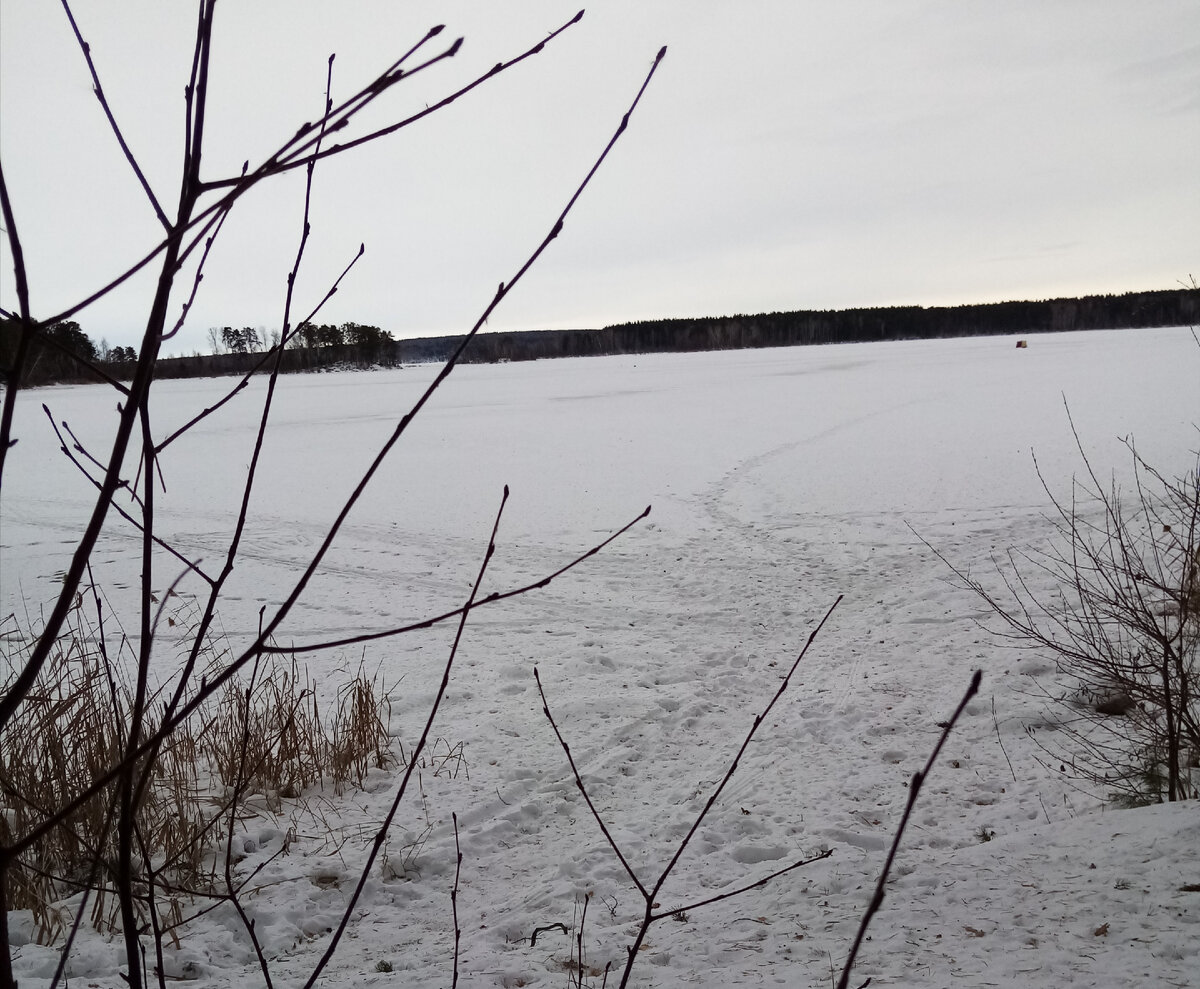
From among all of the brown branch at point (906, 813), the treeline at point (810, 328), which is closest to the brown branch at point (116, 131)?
the brown branch at point (906, 813)

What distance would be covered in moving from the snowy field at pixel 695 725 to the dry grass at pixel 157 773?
174 millimetres

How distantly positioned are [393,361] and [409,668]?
208 feet

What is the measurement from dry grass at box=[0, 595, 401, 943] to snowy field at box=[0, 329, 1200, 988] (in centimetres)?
17

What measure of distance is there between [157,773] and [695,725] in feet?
8.91

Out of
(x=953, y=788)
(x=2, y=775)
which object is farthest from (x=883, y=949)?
(x=2, y=775)

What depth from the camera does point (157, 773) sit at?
357cm

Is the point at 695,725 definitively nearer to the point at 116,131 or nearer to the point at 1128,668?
the point at 1128,668

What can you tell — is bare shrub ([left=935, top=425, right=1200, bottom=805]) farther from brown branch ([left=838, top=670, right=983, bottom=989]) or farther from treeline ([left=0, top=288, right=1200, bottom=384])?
treeline ([left=0, top=288, right=1200, bottom=384])

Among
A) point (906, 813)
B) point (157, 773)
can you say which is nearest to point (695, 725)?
point (157, 773)

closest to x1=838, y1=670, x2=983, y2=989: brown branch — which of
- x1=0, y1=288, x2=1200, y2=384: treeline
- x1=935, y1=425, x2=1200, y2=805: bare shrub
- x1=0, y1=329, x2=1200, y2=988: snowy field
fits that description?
x1=0, y1=329, x2=1200, y2=988: snowy field

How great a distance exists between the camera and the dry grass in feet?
9.25

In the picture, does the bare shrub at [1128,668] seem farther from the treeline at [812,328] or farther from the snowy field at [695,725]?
the treeline at [812,328]

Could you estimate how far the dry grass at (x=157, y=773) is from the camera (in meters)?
2.82

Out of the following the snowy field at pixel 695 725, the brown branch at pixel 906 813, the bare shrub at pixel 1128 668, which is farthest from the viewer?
the bare shrub at pixel 1128 668
